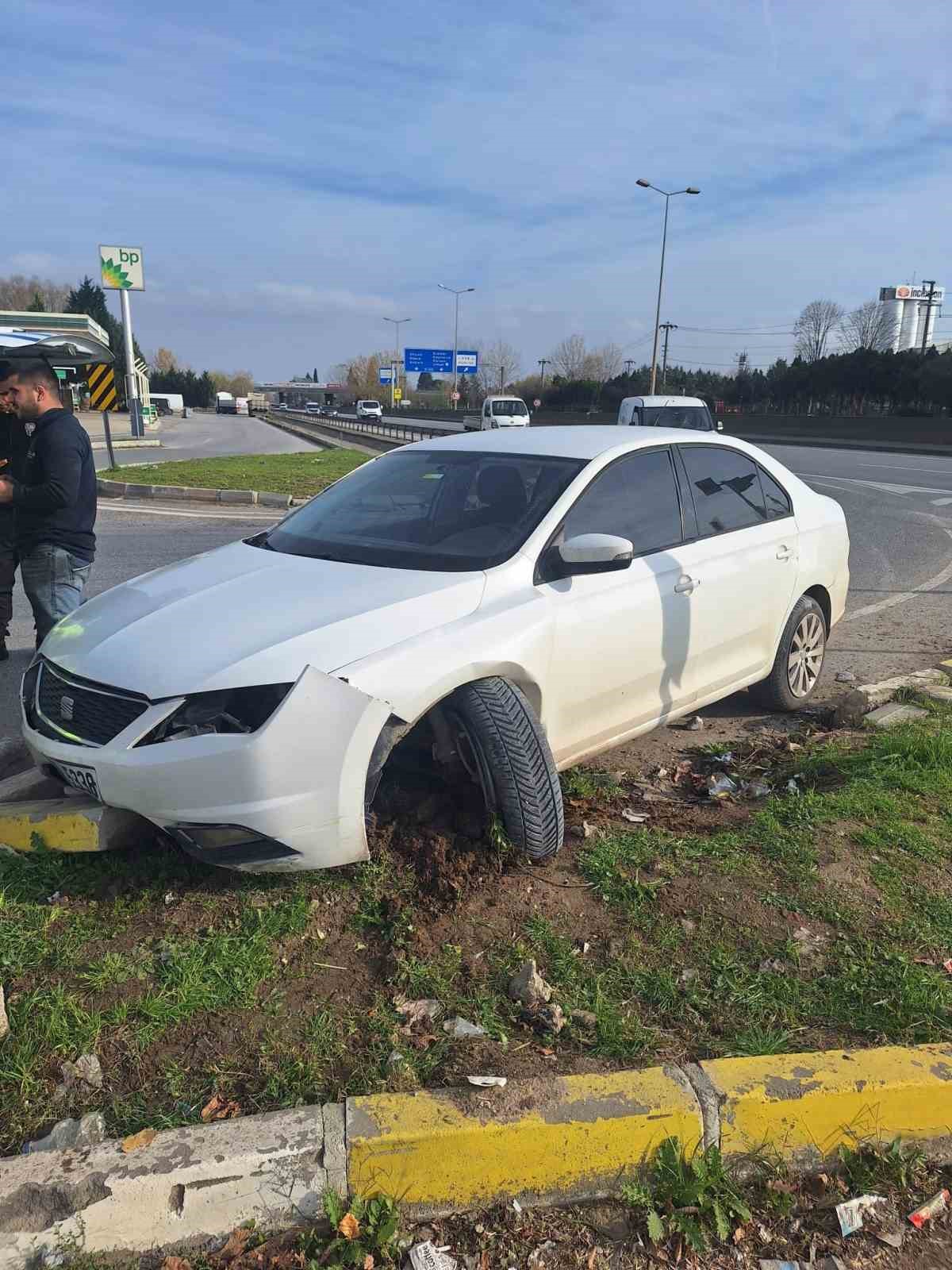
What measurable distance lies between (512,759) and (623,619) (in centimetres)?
93

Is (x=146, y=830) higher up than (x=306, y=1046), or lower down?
higher up

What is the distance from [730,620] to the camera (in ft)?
15.1

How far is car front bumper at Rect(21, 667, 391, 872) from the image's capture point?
9.32 feet

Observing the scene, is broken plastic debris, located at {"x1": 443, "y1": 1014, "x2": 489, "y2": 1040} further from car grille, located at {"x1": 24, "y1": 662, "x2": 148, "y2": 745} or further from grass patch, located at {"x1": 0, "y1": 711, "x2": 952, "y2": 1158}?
car grille, located at {"x1": 24, "y1": 662, "x2": 148, "y2": 745}

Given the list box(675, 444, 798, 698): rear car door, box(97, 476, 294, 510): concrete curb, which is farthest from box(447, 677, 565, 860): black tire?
box(97, 476, 294, 510): concrete curb

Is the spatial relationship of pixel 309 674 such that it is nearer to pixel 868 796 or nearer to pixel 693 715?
pixel 868 796

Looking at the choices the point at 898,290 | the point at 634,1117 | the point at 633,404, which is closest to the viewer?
the point at 634,1117

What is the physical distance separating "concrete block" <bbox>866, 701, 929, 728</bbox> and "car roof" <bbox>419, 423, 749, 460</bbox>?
1.62 meters

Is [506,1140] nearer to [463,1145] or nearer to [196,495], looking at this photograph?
[463,1145]

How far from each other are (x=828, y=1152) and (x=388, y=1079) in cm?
110

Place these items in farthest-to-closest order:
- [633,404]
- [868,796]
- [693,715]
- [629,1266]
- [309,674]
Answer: [633,404] → [693,715] → [868,796] → [309,674] → [629,1266]

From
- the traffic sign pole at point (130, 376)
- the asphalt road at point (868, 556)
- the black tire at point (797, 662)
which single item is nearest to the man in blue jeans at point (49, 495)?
the asphalt road at point (868, 556)

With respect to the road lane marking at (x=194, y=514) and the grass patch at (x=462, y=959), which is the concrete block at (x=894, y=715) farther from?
the road lane marking at (x=194, y=514)

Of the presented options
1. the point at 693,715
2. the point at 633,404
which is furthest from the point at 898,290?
the point at 693,715
